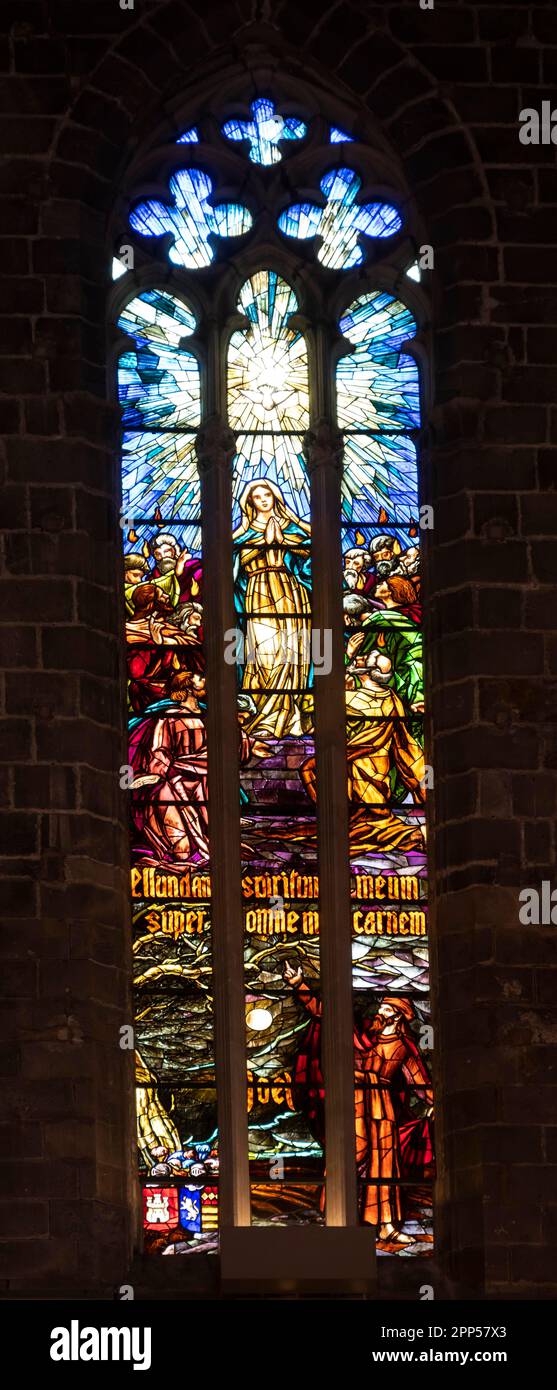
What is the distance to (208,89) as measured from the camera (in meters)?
18.1

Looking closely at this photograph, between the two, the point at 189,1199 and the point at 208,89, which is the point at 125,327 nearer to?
the point at 208,89

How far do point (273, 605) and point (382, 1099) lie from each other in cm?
234

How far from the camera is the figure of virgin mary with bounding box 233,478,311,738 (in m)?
17.4

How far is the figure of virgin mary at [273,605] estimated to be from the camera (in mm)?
17375

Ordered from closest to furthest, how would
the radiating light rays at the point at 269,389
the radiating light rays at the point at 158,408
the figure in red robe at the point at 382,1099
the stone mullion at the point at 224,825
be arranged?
the stone mullion at the point at 224,825 < the figure in red robe at the point at 382,1099 < the radiating light rays at the point at 158,408 < the radiating light rays at the point at 269,389

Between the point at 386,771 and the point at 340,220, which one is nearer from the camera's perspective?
the point at 386,771

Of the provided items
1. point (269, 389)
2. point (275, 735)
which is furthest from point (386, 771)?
point (269, 389)

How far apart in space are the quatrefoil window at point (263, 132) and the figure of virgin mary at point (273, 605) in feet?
5.34

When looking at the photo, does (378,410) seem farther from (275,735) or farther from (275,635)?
(275,735)

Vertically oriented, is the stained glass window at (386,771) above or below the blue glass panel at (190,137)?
below

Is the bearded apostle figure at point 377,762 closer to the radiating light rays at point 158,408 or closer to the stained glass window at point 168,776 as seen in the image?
the stained glass window at point 168,776

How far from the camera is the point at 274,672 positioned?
57.1 feet

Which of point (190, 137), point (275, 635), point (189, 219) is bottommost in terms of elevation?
point (275, 635)

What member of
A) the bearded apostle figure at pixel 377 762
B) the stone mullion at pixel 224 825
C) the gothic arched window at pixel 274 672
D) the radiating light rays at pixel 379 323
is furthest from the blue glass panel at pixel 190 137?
the bearded apostle figure at pixel 377 762
